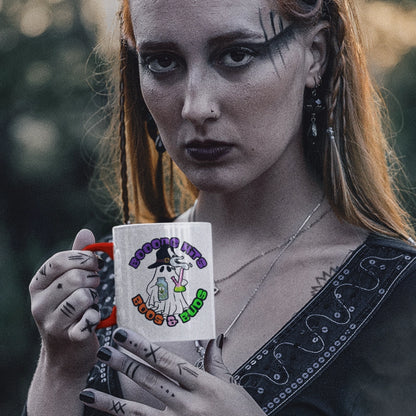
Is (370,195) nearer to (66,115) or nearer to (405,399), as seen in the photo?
(405,399)

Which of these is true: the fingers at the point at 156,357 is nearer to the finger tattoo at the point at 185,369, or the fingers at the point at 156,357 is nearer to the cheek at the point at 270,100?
the finger tattoo at the point at 185,369

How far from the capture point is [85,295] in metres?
1.40

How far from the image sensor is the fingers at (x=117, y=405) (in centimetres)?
133

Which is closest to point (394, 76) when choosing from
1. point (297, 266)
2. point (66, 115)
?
point (66, 115)

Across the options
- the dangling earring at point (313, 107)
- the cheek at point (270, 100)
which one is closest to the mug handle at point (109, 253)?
the cheek at point (270, 100)

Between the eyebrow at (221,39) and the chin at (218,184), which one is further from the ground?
the eyebrow at (221,39)

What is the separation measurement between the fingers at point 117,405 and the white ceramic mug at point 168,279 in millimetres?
135

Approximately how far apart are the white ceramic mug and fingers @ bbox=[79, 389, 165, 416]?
0.14 metres

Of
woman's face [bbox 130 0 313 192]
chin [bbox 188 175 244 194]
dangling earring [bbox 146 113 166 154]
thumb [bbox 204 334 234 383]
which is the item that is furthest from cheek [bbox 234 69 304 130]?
thumb [bbox 204 334 234 383]

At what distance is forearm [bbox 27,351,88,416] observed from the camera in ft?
5.13

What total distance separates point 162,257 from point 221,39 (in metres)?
0.54

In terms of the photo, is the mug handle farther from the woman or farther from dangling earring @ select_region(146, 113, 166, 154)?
dangling earring @ select_region(146, 113, 166, 154)

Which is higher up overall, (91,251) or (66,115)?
(66,115)

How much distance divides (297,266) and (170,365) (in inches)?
22.6
